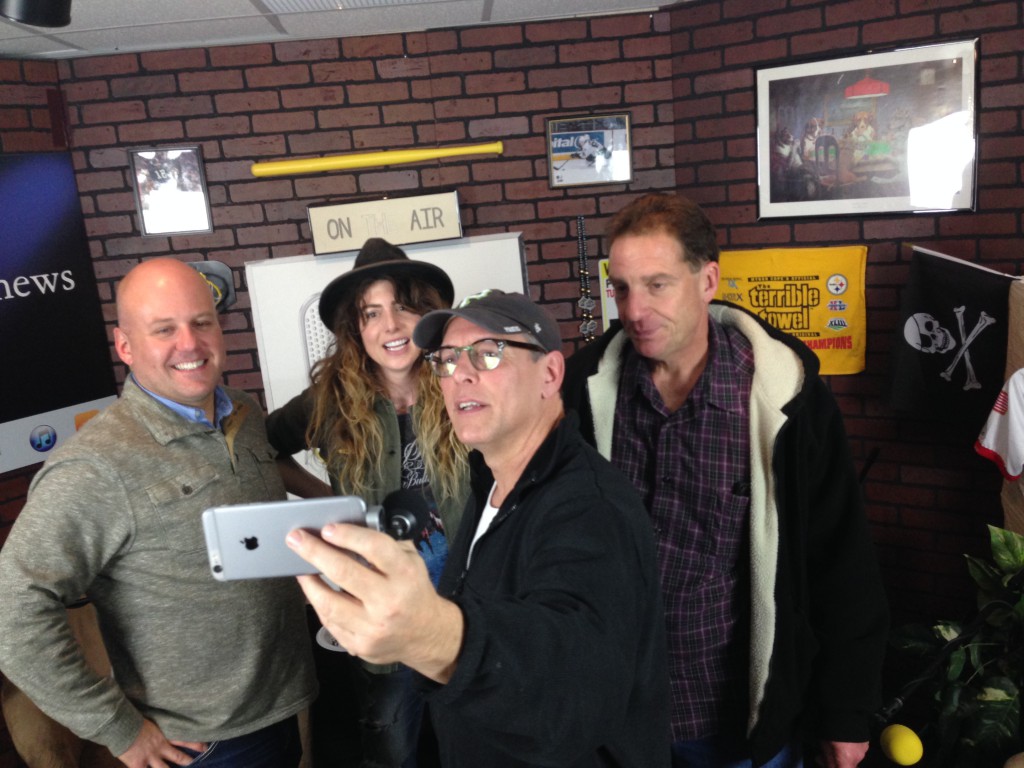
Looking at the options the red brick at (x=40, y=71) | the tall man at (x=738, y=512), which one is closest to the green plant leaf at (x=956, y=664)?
the tall man at (x=738, y=512)

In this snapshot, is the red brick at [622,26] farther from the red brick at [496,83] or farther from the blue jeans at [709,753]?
the blue jeans at [709,753]

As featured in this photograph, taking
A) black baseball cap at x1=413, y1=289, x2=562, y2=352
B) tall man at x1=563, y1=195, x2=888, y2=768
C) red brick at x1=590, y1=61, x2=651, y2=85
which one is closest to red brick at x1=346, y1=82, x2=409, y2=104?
red brick at x1=590, y1=61, x2=651, y2=85

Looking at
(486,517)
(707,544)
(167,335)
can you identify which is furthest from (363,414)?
(707,544)

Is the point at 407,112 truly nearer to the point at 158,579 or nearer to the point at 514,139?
the point at 514,139

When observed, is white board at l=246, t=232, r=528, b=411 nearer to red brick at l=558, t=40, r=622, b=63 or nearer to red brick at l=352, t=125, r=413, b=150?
red brick at l=352, t=125, r=413, b=150

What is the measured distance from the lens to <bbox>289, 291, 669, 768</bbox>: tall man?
67 cm

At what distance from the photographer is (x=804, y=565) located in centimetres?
163

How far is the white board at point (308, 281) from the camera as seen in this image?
126 inches

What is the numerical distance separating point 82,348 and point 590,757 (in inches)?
119

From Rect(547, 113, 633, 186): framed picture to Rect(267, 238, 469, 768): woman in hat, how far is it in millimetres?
1413

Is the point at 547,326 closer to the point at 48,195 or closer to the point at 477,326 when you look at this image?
the point at 477,326

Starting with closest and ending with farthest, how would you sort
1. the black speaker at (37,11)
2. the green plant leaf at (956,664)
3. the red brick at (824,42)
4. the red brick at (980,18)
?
1. the black speaker at (37,11)
2. the green plant leaf at (956,664)
3. the red brick at (980,18)
4. the red brick at (824,42)

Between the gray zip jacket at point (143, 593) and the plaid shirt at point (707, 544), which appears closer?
the gray zip jacket at point (143, 593)

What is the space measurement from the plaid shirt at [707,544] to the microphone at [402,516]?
37.9 inches
